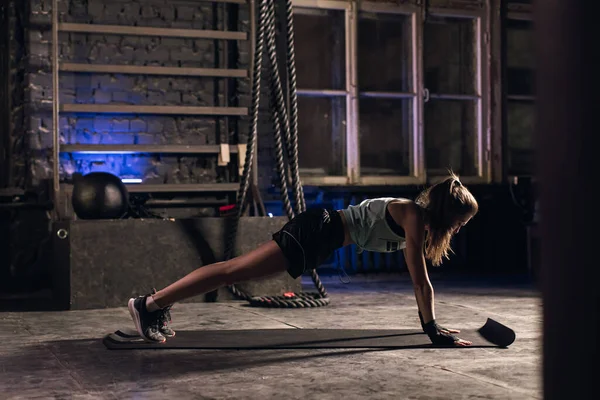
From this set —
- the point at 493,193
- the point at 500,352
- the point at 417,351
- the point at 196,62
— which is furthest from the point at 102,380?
the point at 493,193

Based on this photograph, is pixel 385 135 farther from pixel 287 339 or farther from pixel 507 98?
pixel 287 339

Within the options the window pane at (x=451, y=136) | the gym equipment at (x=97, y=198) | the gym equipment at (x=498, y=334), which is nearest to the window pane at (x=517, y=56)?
the window pane at (x=451, y=136)

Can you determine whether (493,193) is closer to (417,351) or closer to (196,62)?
(196,62)

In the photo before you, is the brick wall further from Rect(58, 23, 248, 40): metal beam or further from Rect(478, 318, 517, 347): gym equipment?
Rect(478, 318, 517, 347): gym equipment

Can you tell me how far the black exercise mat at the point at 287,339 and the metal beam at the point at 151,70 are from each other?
315 cm

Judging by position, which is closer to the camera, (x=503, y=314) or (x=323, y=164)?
(x=503, y=314)

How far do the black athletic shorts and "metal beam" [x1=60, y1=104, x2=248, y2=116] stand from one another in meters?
3.34

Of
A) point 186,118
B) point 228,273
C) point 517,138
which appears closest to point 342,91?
point 186,118

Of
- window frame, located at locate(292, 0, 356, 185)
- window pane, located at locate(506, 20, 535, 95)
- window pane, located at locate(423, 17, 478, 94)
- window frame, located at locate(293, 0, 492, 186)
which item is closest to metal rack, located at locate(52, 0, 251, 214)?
window frame, located at locate(292, 0, 356, 185)

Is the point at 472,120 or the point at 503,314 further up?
the point at 472,120

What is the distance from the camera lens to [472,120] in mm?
8484

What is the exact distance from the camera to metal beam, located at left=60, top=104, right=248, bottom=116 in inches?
264

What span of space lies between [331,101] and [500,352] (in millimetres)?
4476

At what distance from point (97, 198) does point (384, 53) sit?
3475 mm
